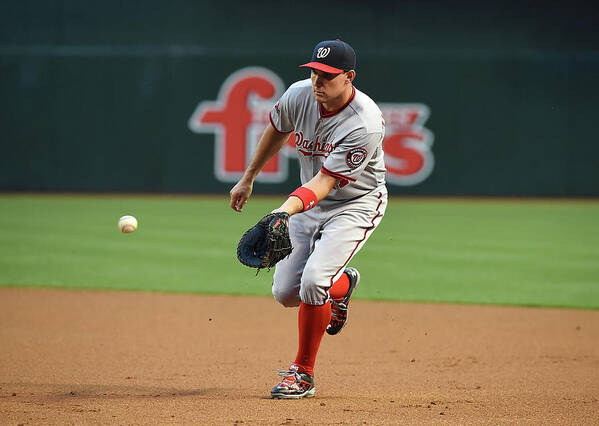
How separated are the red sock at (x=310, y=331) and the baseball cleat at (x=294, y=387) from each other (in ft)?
0.16

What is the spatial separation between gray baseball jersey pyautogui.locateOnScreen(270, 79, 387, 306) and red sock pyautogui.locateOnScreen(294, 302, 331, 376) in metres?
0.07

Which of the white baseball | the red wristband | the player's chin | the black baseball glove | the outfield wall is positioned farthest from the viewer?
the outfield wall

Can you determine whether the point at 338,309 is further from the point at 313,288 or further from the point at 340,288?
the point at 313,288

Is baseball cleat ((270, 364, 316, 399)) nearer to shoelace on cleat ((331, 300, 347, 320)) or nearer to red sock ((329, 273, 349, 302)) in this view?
red sock ((329, 273, 349, 302))

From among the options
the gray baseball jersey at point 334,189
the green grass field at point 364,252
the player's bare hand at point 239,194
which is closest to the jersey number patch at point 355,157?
the gray baseball jersey at point 334,189

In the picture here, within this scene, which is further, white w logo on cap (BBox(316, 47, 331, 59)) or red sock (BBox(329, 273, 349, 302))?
red sock (BBox(329, 273, 349, 302))

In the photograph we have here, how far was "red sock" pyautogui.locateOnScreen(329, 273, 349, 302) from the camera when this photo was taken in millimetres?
5234

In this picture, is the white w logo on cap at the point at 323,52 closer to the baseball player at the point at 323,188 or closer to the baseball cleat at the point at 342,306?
the baseball player at the point at 323,188

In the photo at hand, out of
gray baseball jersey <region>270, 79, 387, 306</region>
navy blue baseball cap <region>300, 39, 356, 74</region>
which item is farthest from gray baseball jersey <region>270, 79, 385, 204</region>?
navy blue baseball cap <region>300, 39, 356, 74</region>

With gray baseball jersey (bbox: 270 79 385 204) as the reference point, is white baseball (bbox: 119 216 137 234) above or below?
below

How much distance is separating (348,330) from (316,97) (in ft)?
8.65

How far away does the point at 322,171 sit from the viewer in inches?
188

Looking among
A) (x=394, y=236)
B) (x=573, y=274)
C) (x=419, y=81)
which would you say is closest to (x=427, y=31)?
(x=419, y=81)

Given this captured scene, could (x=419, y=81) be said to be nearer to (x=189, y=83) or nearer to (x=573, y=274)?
(x=189, y=83)
